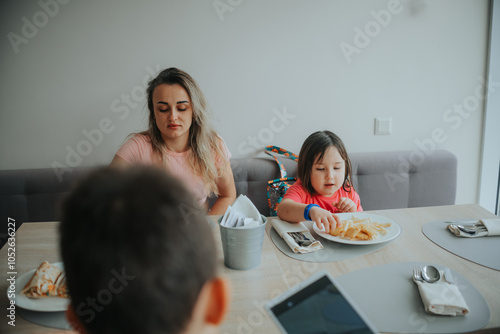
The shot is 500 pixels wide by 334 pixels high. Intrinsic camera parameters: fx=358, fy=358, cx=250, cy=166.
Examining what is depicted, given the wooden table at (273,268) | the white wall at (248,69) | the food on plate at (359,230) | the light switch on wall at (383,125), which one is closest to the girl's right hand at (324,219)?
the food on plate at (359,230)

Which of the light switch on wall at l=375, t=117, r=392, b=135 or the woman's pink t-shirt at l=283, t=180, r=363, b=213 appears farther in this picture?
the light switch on wall at l=375, t=117, r=392, b=135

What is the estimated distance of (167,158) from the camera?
176cm

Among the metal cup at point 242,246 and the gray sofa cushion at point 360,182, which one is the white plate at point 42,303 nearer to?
the metal cup at point 242,246

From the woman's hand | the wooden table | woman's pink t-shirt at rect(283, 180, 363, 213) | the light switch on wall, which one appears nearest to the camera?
the wooden table

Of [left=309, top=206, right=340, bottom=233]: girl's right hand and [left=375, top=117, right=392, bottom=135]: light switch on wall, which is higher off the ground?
[left=375, top=117, right=392, bottom=135]: light switch on wall

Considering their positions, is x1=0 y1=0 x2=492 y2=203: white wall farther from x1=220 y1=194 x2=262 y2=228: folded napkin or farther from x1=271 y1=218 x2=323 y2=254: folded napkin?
x1=220 y1=194 x2=262 y2=228: folded napkin

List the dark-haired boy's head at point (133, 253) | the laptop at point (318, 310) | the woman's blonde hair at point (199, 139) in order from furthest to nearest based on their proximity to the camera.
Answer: the woman's blonde hair at point (199, 139) → the laptop at point (318, 310) → the dark-haired boy's head at point (133, 253)

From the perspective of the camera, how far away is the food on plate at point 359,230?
117 cm

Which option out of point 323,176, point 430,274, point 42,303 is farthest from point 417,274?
point 42,303

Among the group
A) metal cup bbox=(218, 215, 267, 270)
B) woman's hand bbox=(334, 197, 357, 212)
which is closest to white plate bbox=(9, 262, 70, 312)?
metal cup bbox=(218, 215, 267, 270)

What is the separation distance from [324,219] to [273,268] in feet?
1.02

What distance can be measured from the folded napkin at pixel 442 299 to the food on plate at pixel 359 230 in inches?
11.7

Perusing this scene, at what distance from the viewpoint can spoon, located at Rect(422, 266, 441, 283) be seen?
0.94 metres

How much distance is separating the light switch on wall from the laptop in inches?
69.7
